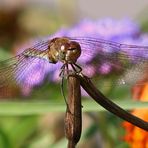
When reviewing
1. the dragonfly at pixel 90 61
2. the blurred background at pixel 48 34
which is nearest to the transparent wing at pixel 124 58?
the dragonfly at pixel 90 61

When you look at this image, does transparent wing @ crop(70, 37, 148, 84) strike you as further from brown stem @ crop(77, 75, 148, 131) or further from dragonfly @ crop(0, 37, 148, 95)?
brown stem @ crop(77, 75, 148, 131)

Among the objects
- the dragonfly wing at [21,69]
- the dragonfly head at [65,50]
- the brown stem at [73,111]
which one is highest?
the dragonfly head at [65,50]

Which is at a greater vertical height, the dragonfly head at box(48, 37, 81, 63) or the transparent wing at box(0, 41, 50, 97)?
the dragonfly head at box(48, 37, 81, 63)

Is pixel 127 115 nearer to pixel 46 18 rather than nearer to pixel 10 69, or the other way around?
pixel 10 69

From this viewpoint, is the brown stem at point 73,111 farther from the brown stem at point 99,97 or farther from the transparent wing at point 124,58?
the transparent wing at point 124,58

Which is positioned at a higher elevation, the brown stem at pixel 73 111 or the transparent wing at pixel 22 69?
the transparent wing at pixel 22 69

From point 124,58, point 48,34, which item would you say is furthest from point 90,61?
point 48,34

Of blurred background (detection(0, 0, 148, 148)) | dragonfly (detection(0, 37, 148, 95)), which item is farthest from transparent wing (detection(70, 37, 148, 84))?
blurred background (detection(0, 0, 148, 148))
